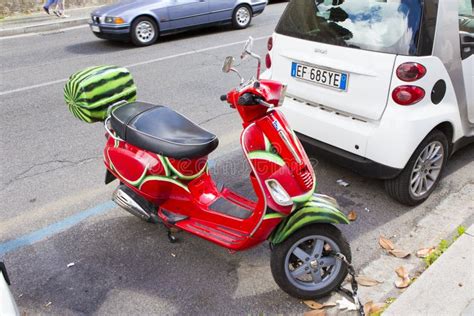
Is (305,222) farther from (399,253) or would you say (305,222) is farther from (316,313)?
(399,253)

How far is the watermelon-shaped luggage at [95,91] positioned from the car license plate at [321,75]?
139cm

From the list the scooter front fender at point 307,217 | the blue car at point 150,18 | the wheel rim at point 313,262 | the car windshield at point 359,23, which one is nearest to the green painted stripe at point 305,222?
the scooter front fender at point 307,217

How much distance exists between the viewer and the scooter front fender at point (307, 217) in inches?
100

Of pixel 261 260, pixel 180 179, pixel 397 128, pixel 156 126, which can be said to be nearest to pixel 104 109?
pixel 156 126

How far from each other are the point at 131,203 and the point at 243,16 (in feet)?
28.0

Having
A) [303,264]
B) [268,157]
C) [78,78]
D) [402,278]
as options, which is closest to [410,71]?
[268,157]

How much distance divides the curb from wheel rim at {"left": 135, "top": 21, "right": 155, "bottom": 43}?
3.66 meters

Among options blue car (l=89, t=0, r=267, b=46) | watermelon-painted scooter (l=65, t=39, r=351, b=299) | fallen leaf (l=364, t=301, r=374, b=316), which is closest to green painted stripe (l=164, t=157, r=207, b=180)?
watermelon-painted scooter (l=65, t=39, r=351, b=299)

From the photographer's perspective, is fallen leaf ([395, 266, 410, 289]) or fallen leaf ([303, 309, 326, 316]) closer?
fallen leaf ([303, 309, 326, 316])

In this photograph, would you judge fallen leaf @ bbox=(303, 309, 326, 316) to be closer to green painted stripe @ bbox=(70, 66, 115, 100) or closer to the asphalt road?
the asphalt road

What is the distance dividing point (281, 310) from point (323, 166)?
192cm

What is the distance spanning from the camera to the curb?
10.8 metres

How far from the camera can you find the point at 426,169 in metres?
3.61

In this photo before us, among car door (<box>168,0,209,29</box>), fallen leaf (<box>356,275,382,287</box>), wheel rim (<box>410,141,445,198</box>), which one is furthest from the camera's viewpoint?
car door (<box>168,0,209,29</box>)
